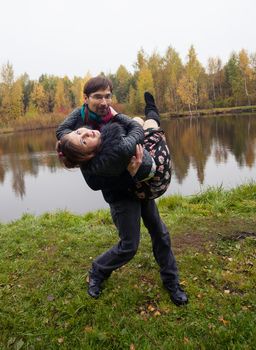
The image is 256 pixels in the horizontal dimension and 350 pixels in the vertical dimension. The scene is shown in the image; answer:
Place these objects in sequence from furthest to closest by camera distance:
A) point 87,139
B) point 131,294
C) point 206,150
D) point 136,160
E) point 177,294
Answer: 1. point 206,150
2. point 131,294
3. point 177,294
4. point 136,160
5. point 87,139

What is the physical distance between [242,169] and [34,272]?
34.1 feet

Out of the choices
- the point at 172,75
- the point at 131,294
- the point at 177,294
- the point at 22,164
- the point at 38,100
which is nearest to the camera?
the point at 177,294

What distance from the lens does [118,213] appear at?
3.04 m

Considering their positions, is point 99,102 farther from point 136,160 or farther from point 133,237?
point 133,237

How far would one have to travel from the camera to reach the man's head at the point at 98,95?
284cm

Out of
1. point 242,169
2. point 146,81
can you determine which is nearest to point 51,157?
point 242,169

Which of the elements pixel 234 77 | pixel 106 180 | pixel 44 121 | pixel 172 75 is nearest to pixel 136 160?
pixel 106 180

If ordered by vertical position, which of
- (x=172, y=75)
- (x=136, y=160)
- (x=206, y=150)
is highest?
(x=172, y=75)

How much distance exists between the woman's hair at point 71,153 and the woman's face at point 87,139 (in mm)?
28

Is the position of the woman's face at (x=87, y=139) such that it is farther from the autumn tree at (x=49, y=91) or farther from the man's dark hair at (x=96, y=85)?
the autumn tree at (x=49, y=91)

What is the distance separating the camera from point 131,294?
11.2ft

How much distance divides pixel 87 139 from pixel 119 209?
0.79m

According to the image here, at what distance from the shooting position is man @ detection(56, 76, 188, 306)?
2844 millimetres

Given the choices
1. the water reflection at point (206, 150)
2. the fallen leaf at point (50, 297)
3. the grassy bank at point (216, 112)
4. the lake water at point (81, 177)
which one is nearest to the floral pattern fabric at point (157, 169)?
the fallen leaf at point (50, 297)
